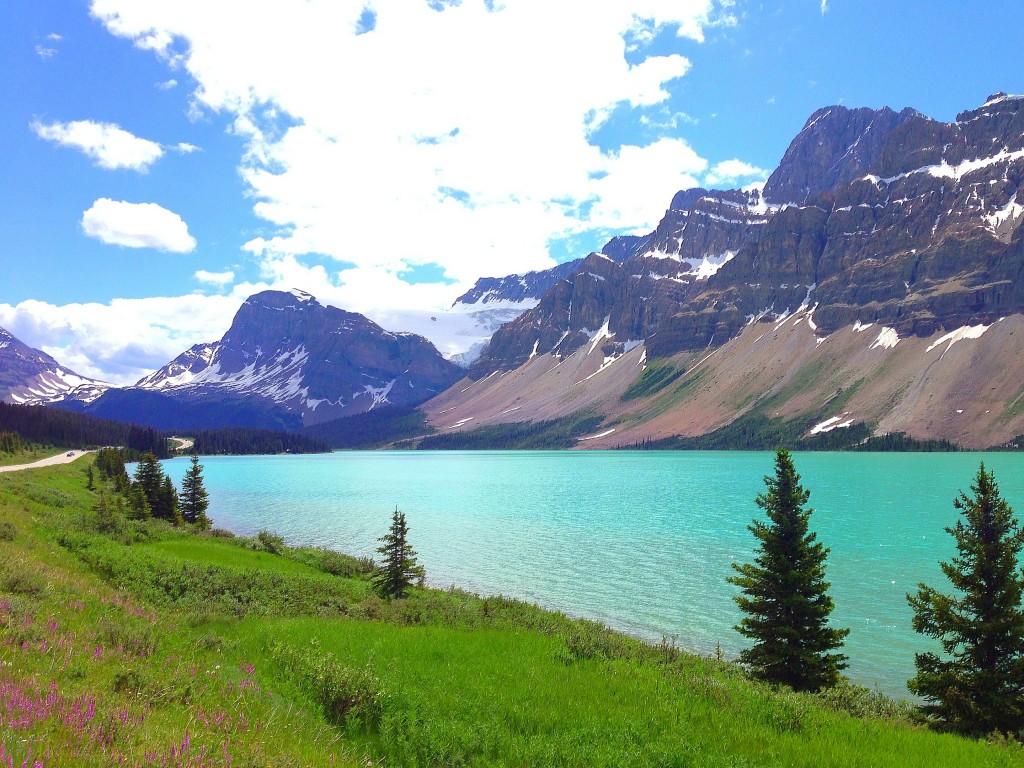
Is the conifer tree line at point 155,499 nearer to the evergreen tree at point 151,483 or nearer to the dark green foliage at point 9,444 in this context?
the evergreen tree at point 151,483

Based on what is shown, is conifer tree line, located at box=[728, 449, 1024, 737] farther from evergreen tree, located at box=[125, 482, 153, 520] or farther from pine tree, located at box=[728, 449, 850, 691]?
evergreen tree, located at box=[125, 482, 153, 520]

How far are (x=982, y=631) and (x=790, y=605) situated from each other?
5.55 meters

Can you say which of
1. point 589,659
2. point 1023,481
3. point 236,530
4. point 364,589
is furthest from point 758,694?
point 1023,481

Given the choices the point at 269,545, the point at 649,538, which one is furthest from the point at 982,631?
the point at 649,538

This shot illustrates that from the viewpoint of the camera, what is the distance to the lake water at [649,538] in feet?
115

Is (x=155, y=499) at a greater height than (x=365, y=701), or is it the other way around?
(x=365, y=701)

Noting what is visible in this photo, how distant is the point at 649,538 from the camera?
60.4 meters

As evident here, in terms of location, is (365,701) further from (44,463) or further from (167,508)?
(44,463)

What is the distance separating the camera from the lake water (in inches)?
1374

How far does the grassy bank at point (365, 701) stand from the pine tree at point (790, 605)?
8.69ft

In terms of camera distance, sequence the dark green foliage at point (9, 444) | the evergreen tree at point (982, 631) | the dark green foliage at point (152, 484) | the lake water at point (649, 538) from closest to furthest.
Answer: the evergreen tree at point (982, 631), the lake water at point (649, 538), the dark green foliage at point (152, 484), the dark green foliage at point (9, 444)

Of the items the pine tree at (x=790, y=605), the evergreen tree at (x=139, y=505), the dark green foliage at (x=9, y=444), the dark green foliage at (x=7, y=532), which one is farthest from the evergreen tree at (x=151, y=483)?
the dark green foliage at (x=9, y=444)

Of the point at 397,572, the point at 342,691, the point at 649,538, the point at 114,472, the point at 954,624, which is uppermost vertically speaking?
the point at 342,691

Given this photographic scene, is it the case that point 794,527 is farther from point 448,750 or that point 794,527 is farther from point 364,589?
point 364,589
